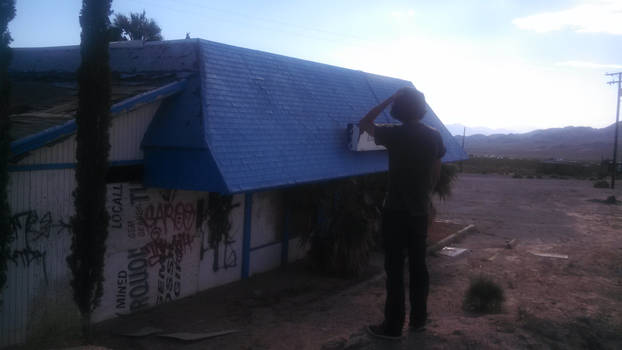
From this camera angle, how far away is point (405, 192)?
15.8 feet

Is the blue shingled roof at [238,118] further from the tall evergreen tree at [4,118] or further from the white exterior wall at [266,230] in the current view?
the tall evergreen tree at [4,118]

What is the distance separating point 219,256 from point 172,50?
11.5 feet

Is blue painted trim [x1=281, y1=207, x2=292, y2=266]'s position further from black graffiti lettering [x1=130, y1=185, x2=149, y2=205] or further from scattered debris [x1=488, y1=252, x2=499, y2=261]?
scattered debris [x1=488, y1=252, x2=499, y2=261]

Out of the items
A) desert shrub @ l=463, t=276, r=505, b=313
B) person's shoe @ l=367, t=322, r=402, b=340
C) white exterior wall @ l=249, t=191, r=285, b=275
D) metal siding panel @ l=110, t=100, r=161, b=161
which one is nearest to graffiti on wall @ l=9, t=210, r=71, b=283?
metal siding panel @ l=110, t=100, r=161, b=161

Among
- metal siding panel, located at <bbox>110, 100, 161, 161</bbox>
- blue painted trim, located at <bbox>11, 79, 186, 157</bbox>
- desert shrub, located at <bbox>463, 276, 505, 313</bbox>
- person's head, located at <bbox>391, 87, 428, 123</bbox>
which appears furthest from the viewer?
metal siding panel, located at <bbox>110, 100, 161, 161</bbox>

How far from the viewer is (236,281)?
394 inches

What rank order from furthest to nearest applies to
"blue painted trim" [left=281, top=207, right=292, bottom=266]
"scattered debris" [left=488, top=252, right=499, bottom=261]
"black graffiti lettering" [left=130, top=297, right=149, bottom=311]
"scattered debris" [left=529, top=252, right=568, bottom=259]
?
"scattered debris" [left=529, top=252, right=568, bottom=259] → "scattered debris" [left=488, top=252, right=499, bottom=261] → "blue painted trim" [left=281, top=207, right=292, bottom=266] → "black graffiti lettering" [left=130, top=297, right=149, bottom=311]

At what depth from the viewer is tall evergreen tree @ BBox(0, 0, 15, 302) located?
199 inches


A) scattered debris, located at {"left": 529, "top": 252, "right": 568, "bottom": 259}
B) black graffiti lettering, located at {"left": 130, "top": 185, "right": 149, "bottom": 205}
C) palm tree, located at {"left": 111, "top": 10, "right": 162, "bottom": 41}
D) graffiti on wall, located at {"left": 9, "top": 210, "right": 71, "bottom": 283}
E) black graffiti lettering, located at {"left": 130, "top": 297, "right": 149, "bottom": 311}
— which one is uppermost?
palm tree, located at {"left": 111, "top": 10, "right": 162, "bottom": 41}

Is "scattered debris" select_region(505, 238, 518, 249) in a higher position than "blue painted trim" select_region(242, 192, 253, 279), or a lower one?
lower

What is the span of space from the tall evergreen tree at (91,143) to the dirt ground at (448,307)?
4.61ft

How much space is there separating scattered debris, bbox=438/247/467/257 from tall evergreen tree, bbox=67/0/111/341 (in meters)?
9.97

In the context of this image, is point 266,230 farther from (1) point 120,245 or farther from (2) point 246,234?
(1) point 120,245

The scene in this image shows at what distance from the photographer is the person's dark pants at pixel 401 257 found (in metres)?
4.88
